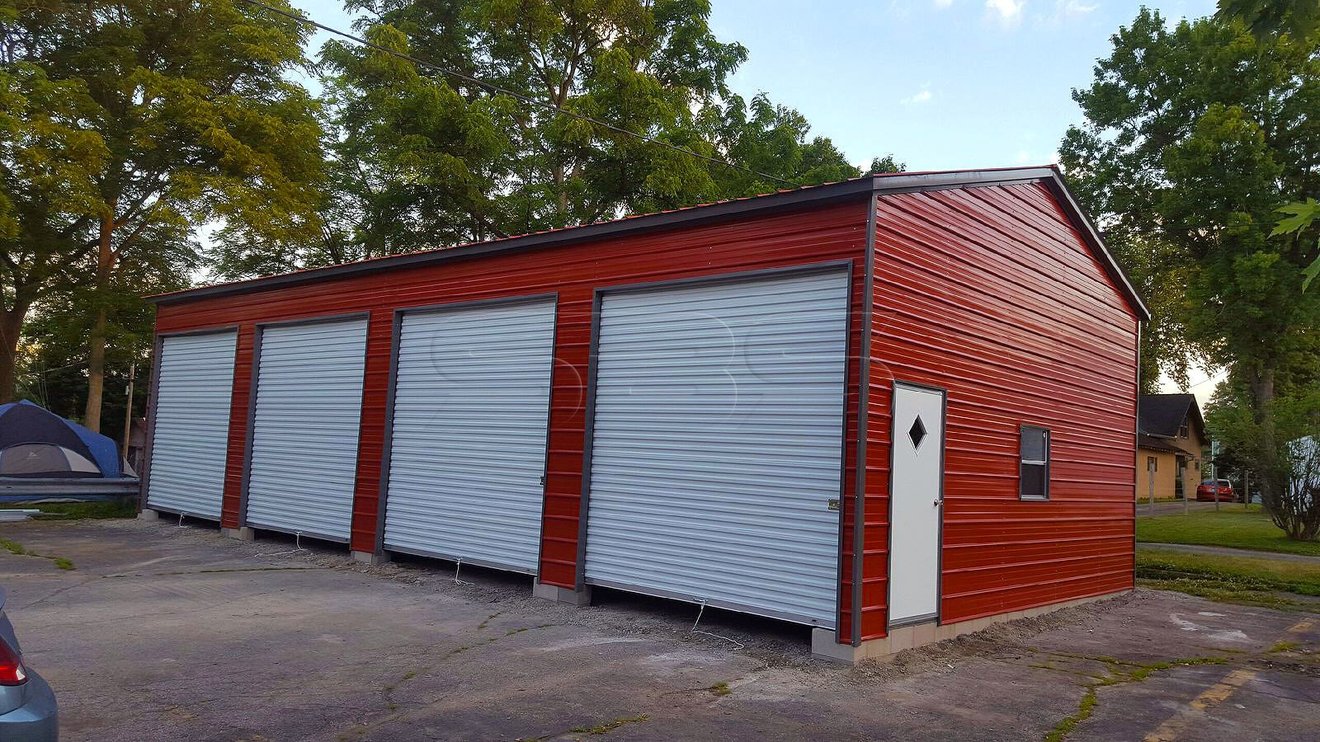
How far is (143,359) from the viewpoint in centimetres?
3391

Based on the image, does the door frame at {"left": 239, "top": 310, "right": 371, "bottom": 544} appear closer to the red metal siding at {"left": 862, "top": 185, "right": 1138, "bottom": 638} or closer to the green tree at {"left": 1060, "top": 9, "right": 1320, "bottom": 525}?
the red metal siding at {"left": 862, "top": 185, "right": 1138, "bottom": 638}

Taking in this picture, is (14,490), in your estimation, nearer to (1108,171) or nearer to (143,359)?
(143,359)

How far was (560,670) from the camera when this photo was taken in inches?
258

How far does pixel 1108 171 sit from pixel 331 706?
33004 mm

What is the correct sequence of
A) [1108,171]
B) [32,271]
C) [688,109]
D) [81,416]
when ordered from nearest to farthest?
[32,271]
[688,109]
[1108,171]
[81,416]

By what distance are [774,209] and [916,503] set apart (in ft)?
9.41

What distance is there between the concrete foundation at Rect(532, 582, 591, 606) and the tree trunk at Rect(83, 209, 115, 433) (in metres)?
17.9

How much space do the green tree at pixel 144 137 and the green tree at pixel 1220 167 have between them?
1050 inches

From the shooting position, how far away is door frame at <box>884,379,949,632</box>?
7.35 m

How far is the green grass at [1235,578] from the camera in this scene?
1245 centimetres

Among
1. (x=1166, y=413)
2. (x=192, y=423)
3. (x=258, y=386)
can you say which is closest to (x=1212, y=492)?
(x=1166, y=413)

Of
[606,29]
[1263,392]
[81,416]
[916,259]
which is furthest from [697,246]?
[81,416]

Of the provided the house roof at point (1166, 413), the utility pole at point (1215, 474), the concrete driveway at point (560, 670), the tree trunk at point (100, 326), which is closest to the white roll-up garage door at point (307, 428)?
the concrete driveway at point (560, 670)

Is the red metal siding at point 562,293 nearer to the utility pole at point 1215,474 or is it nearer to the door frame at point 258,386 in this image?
the door frame at point 258,386
